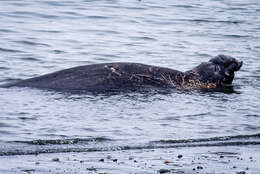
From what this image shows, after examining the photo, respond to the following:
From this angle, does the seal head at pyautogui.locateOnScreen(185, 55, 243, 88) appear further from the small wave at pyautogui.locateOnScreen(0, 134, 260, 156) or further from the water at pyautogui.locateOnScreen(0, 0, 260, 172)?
the small wave at pyautogui.locateOnScreen(0, 134, 260, 156)

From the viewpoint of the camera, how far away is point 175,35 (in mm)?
17219

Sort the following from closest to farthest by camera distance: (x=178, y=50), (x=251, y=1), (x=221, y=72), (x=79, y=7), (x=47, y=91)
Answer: (x=47, y=91) → (x=221, y=72) → (x=178, y=50) → (x=79, y=7) → (x=251, y=1)

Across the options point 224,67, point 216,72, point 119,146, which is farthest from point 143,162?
point 224,67

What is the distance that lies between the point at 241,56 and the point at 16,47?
478 centimetres

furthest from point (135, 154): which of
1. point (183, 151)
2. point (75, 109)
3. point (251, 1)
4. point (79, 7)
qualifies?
point (251, 1)

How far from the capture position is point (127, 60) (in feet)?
45.2

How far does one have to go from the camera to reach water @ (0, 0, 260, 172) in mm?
7961

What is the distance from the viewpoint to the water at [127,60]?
7.96 m

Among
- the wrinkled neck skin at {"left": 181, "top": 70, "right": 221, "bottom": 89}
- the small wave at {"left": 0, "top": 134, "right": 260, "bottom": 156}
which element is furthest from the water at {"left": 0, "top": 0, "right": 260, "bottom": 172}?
the wrinkled neck skin at {"left": 181, "top": 70, "right": 221, "bottom": 89}

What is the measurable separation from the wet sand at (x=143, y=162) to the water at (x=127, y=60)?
0.25 meters

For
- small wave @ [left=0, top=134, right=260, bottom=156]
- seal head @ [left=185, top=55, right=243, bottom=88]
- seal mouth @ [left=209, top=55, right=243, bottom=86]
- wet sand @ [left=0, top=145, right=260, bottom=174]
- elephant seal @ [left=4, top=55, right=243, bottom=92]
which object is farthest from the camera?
seal mouth @ [left=209, top=55, right=243, bottom=86]

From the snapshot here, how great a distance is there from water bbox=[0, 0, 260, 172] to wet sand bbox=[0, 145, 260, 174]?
248mm

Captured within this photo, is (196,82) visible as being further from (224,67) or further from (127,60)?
(127,60)

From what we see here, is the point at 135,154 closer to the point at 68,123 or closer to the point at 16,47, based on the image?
the point at 68,123
